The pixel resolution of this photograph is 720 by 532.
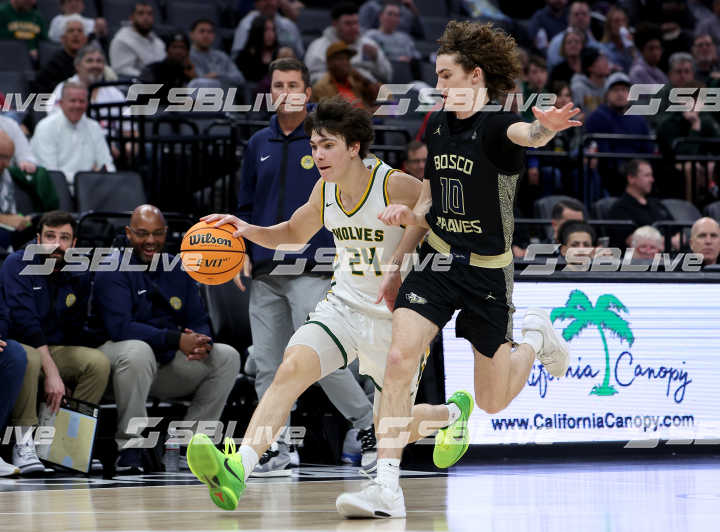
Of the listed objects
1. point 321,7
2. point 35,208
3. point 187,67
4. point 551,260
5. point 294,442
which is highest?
point 321,7

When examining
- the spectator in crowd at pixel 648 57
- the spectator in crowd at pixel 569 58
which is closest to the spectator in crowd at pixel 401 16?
the spectator in crowd at pixel 569 58

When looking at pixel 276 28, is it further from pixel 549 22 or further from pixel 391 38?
pixel 549 22

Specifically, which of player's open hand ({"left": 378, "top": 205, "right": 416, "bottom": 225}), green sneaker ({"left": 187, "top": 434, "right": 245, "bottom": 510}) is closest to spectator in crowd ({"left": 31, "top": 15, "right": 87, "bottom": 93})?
player's open hand ({"left": 378, "top": 205, "right": 416, "bottom": 225})

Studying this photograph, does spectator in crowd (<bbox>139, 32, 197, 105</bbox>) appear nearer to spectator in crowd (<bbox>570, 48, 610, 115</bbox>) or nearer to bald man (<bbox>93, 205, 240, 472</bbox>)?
bald man (<bbox>93, 205, 240, 472</bbox>)

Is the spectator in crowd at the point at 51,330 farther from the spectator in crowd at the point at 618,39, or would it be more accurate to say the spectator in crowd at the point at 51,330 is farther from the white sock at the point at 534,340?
the spectator in crowd at the point at 618,39

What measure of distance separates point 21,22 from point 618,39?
8.55 meters

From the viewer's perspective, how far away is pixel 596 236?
386 inches

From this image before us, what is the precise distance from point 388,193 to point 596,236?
4.82 meters

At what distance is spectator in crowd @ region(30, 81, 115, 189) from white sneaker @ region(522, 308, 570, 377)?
16.8 feet

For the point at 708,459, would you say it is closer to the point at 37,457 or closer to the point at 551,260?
the point at 551,260

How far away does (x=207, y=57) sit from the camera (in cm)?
1242

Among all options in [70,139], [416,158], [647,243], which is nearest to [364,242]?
[416,158]

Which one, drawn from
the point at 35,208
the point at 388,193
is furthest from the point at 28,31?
the point at 388,193

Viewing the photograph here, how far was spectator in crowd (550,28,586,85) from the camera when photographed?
46.4 feet
